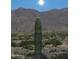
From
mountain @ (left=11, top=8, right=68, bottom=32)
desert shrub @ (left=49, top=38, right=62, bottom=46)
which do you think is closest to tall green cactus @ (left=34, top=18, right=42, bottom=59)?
mountain @ (left=11, top=8, right=68, bottom=32)

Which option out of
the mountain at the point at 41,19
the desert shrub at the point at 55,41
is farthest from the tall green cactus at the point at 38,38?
the desert shrub at the point at 55,41

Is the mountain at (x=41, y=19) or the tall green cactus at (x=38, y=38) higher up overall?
the mountain at (x=41, y=19)

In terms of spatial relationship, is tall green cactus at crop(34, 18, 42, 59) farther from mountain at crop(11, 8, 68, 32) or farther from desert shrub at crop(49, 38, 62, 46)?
desert shrub at crop(49, 38, 62, 46)

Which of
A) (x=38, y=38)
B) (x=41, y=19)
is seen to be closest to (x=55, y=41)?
(x=38, y=38)

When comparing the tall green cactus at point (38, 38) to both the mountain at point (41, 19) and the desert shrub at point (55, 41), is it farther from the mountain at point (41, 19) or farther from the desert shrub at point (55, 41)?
the desert shrub at point (55, 41)

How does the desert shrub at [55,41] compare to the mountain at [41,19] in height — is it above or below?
below

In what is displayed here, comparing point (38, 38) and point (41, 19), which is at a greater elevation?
point (41, 19)

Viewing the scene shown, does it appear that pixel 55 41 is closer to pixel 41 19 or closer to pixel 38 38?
pixel 38 38
